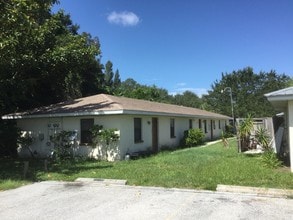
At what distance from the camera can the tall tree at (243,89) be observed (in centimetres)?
6006

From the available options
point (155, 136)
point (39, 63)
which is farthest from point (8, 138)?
point (155, 136)

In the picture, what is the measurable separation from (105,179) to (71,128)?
23.8ft

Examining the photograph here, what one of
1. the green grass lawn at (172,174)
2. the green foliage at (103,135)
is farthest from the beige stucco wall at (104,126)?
the green grass lawn at (172,174)

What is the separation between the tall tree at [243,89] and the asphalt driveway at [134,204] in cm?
5152

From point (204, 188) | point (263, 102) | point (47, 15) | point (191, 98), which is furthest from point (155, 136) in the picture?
point (191, 98)

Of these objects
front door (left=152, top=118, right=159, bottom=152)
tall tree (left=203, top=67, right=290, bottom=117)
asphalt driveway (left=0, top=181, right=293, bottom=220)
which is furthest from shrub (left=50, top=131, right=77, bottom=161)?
tall tree (left=203, top=67, right=290, bottom=117)

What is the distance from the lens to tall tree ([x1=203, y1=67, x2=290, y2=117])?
6006 cm

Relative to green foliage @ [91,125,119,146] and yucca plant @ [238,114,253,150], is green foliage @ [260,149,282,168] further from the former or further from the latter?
green foliage @ [91,125,119,146]

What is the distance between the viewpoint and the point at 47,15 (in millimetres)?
22219

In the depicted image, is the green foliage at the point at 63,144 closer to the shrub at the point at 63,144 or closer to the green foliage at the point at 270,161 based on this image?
the shrub at the point at 63,144

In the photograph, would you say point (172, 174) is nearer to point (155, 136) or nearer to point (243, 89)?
point (155, 136)

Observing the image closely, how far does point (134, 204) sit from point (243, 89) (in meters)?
57.5

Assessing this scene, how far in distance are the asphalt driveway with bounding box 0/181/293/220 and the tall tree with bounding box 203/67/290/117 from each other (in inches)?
2029

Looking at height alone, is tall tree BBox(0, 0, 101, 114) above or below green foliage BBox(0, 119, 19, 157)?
above
